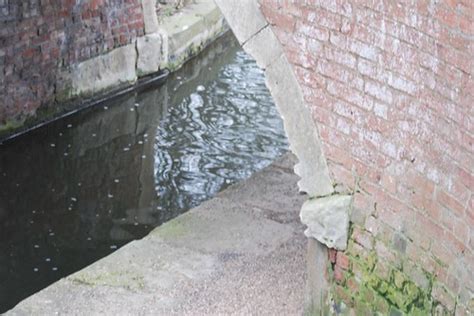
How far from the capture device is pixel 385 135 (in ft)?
16.7

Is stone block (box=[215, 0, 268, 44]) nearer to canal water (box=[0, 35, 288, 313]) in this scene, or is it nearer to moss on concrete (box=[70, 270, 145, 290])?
moss on concrete (box=[70, 270, 145, 290])

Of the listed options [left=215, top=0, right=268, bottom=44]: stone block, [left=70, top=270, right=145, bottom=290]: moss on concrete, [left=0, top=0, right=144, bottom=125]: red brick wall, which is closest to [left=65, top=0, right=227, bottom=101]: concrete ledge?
[left=0, top=0, right=144, bottom=125]: red brick wall

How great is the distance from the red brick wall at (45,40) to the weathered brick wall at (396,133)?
4.38 meters

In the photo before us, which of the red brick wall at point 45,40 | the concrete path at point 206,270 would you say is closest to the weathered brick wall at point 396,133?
the concrete path at point 206,270

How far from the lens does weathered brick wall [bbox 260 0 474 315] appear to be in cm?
456

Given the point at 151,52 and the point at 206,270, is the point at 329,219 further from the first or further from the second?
the point at 151,52

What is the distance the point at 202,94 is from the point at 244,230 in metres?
4.17

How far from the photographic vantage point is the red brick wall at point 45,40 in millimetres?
9398

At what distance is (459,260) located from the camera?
466cm

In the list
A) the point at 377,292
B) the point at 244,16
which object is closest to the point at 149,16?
the point at 244,16

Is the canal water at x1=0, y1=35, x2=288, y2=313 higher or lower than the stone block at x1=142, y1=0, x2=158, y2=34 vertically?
lower

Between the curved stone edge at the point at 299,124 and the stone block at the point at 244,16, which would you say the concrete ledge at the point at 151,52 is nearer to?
the stone block at the point at 244,16

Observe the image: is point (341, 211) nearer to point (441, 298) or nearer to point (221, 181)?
point (441, 298)

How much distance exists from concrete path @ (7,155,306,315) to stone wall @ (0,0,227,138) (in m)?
2.70
